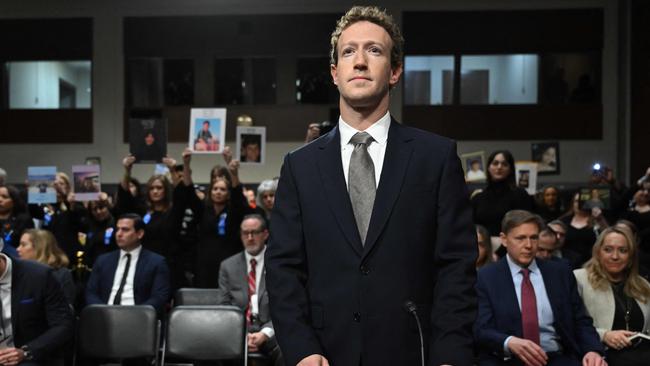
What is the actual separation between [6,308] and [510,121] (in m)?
10.6

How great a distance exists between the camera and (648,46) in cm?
1288

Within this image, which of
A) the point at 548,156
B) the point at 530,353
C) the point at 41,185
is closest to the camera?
the point at 530,353

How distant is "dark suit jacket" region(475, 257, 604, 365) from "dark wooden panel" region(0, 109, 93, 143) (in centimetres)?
1100

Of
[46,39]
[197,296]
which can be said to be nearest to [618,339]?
[197,296]

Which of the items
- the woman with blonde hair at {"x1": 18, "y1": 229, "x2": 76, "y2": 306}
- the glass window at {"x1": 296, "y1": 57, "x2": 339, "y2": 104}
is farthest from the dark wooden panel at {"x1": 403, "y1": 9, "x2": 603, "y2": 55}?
the woman with blonde hair at {"x1": 18, "y1": 229, "x2": 76, "y2": 306}

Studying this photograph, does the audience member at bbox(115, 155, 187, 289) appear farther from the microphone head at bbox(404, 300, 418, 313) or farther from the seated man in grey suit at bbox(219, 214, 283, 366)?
the microphone head at bbox(404, 300, 418, 313)

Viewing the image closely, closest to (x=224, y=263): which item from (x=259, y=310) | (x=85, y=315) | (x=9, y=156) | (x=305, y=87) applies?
(x=259, y=310)

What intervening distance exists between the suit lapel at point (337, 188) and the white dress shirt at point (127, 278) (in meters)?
4.19

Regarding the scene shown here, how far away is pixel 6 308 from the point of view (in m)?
4.90

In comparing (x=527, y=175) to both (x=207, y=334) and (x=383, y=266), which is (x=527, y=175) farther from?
(x=383, y=266)

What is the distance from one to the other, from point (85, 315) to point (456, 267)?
3.88m

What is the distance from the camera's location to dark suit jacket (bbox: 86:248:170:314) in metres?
6.11

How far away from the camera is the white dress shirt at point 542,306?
15.5 feet

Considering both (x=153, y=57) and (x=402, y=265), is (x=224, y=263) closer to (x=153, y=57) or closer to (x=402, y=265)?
(x=402, y=265)
